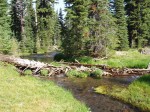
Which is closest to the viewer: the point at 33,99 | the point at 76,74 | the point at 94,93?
the point at 33,99

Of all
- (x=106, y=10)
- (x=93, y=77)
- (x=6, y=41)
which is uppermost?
(x=106, y=10)

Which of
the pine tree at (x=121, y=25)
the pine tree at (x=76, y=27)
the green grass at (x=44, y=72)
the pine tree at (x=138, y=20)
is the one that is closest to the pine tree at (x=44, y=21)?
the pine tree at (x=121, y=25)

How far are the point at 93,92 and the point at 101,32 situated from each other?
61.0 feet

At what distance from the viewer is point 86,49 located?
38969 millimetres

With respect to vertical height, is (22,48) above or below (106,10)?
below

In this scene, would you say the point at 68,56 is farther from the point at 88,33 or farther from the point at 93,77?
the point at 93,77

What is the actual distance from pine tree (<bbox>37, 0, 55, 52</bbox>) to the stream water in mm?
34763

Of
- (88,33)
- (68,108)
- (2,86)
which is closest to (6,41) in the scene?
(88,33)

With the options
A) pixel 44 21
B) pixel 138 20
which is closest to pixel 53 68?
pixel 44 21

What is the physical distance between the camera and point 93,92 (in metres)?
20.6

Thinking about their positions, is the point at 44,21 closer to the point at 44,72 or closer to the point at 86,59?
the point at 86,59

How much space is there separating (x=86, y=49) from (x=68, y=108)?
82.6 feet

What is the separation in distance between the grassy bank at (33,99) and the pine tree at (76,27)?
67.4 feet

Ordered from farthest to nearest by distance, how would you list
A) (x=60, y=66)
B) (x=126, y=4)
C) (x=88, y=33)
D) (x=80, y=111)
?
(x=126, y=4) → (x=88, y=33) → (x=60, y=66) → (x=80, y=111)
